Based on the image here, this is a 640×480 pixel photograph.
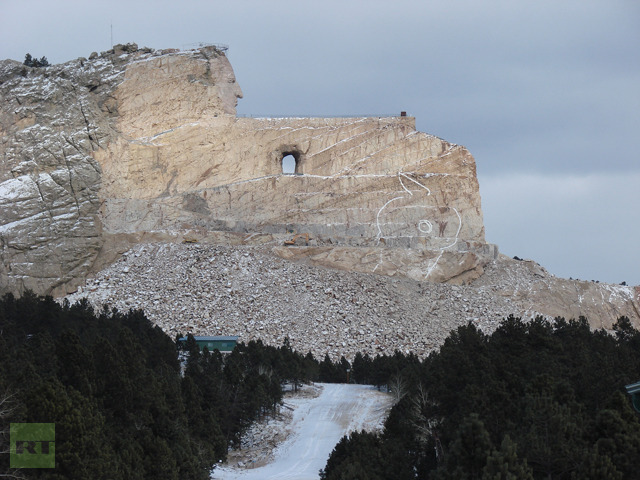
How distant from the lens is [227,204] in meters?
68.5

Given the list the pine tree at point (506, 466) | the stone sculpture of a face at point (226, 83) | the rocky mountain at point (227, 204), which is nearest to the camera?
the pine tree at point (506, 466)

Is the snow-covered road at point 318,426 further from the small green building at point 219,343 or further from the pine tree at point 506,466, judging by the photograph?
the pine tree at point 506,466

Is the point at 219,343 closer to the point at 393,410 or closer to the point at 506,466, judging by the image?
the point at 393,410

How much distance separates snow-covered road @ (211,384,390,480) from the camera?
37.9 meters

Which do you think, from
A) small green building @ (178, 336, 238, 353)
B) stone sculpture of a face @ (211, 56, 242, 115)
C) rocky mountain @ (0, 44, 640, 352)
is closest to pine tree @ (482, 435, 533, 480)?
small green building @ (178, 336, 238, 353)

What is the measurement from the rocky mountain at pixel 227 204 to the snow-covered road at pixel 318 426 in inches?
437

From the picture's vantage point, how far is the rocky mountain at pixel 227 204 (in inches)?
2477

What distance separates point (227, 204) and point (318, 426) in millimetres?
26435

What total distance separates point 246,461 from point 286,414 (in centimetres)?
633

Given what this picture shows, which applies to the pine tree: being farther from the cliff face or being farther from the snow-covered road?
the cliff face

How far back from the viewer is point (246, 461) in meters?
39.6

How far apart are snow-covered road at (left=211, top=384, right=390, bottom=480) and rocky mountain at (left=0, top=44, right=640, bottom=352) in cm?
1110

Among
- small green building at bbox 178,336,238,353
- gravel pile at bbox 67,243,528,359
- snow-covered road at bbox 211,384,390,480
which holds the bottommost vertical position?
snow-covered road at bbox 211,384,390,480

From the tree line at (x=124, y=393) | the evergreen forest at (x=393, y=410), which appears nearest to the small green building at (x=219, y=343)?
the tree line at (x=124, y=393)
